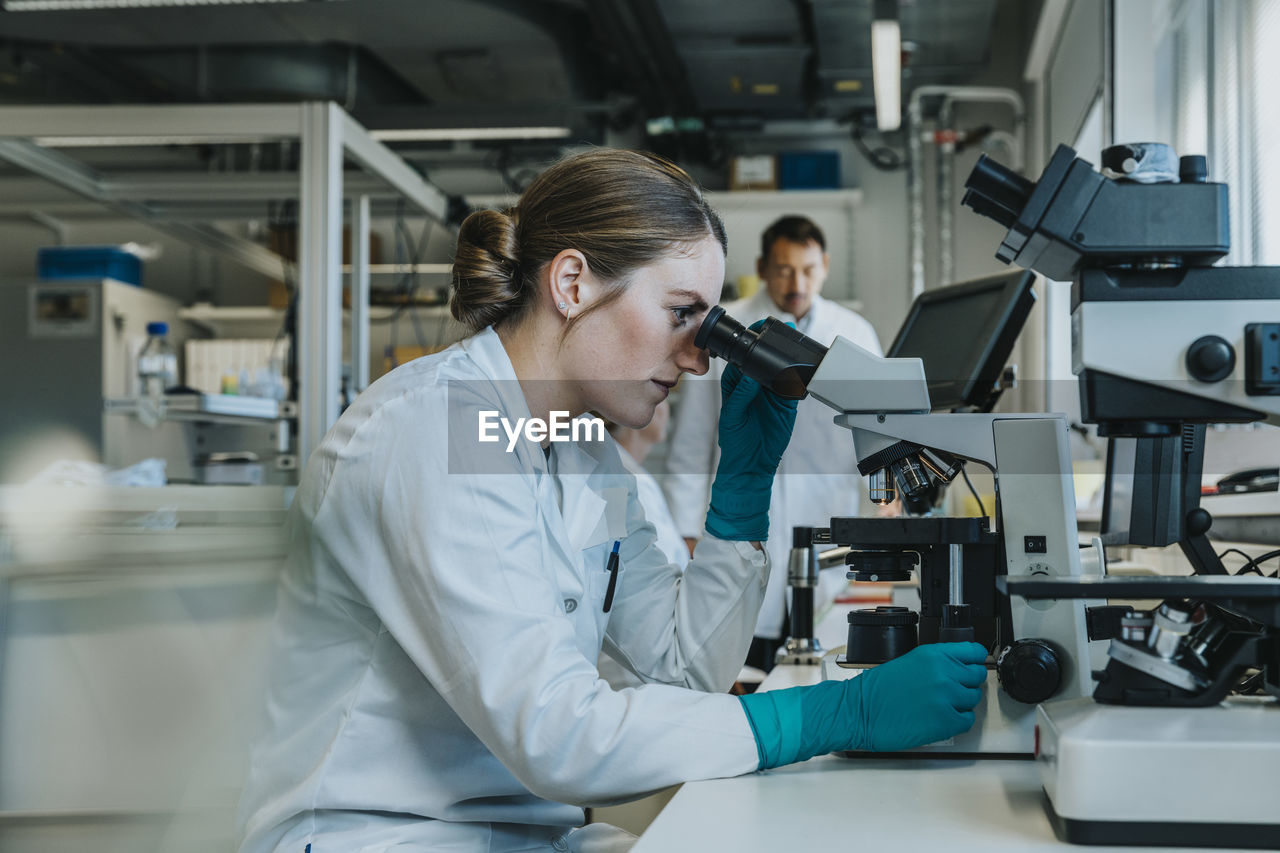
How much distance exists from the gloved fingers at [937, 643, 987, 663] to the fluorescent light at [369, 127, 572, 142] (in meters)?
4.12

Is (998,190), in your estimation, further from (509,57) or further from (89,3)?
(509,57)

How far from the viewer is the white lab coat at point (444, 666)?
825 millimetres

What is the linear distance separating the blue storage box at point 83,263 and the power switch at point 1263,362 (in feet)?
18.3

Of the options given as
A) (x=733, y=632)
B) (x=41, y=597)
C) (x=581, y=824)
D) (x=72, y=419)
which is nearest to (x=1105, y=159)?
(x=733, y=632)

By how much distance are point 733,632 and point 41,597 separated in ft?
2.26

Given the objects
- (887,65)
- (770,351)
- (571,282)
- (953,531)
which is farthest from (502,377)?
(887,65)

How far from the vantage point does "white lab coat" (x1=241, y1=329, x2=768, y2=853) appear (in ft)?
2.71

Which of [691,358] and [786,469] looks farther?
[786,469]

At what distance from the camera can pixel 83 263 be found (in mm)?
5465

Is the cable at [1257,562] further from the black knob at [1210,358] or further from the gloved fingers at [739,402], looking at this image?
the gloved fingers at [739,402]

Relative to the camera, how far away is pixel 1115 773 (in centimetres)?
66

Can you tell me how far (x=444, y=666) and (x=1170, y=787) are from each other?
1.69 ft

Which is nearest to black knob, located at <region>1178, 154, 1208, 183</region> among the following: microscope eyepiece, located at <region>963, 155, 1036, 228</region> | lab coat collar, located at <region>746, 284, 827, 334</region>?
microscope eyepiece, located at <region>963, 155, 1036, 228</region>

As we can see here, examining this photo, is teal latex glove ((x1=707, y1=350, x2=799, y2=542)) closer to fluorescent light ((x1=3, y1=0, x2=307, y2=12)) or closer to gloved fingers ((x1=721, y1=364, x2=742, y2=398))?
gloved fingers ((x1=721, y1=364, x2=742, y2=398))
